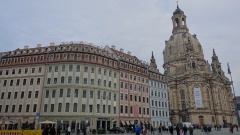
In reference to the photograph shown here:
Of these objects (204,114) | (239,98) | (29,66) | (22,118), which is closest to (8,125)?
(22,118)

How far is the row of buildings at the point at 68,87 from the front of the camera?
44.1 metres

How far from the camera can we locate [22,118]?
4450cm

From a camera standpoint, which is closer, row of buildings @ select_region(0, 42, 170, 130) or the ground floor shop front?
the ground floor shop front

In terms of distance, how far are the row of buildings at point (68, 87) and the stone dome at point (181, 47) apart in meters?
63.1

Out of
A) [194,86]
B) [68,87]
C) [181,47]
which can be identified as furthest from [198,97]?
[68,87]

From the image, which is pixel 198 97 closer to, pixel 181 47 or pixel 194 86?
pixel 194 86

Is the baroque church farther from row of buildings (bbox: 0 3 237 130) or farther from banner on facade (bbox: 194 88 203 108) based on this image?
row of buildings (bbox: 0 3 237 130)

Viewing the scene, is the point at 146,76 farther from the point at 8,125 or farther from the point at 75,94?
the point at 8,125

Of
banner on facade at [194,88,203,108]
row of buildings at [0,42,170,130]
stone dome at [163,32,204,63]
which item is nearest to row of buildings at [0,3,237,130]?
row of buildings at [0,42,170,130]

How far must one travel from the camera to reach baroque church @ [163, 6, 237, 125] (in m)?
90.2

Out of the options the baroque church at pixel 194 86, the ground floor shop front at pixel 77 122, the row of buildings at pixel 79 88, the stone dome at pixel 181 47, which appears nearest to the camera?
the ground floor shop front at pixel 77 122

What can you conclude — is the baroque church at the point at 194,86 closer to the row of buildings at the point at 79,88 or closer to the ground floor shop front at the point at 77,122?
the row of buildings at the point at 79,88

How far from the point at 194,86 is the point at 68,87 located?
67.2 m

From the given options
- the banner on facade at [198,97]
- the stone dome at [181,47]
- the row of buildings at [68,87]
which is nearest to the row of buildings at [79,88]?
the row of buildings at [68,87]
